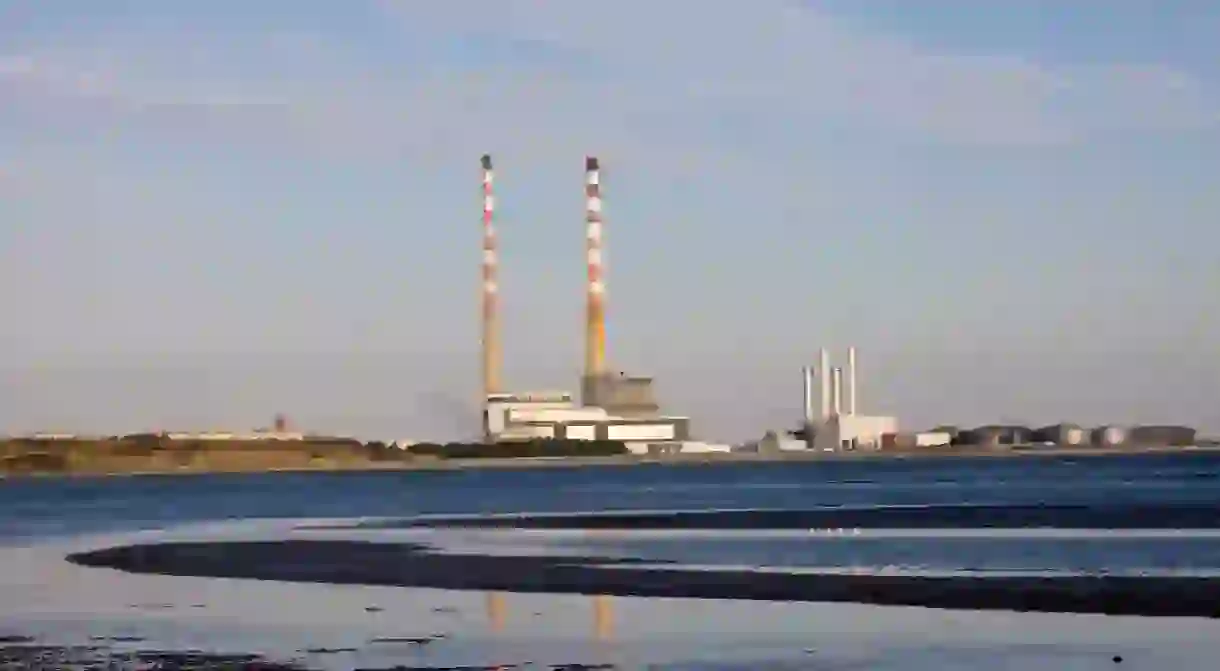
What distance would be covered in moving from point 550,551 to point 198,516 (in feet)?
127

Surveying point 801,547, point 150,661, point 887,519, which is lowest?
point 150,661

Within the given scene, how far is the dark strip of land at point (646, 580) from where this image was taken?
3259 centimetres

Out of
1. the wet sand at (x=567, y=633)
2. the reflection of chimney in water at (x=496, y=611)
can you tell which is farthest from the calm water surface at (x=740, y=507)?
the wet sand at (x=567, y=633)

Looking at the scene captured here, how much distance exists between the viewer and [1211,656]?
25562 mm

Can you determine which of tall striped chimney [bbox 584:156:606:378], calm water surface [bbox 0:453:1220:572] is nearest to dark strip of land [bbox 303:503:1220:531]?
calm water surface [bbox 0:453:1220:572]

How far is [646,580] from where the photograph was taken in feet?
128

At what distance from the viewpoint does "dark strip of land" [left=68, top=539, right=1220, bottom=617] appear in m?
32.6

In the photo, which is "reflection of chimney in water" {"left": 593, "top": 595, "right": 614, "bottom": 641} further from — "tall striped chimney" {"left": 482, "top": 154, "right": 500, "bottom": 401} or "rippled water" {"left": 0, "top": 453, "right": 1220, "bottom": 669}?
"tall striped chimney" {"left": 482, "top": 154, "right": 500, "bottom": 401}

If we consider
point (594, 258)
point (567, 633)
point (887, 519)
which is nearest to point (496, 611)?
point (567, 633)

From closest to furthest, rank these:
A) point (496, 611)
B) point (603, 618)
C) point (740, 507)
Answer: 1. point (603, 618)
2. point (496, 611)
3. point (740, 507)

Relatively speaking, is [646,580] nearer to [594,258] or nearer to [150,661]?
[150,661]

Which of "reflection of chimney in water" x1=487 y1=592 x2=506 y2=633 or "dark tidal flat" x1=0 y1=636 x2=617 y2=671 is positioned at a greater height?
"reflection of chimney in water" x1=487 y1=592 x2=506 y2=633

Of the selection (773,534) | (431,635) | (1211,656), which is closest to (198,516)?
(773,534)

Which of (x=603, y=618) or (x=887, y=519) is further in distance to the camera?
(x=887, y=519)
